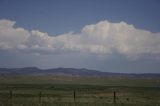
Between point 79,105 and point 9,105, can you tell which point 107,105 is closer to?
point 79,105

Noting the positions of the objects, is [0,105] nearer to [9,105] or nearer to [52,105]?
[9,105]

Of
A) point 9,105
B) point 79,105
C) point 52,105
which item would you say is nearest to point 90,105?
point 79,105

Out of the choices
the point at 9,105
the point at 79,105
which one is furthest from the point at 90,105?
the point at 9,105

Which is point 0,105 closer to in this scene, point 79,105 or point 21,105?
point 21,105

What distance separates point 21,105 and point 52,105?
309 cm

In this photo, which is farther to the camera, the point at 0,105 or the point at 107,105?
the point at 107,105

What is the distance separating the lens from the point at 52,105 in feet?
101

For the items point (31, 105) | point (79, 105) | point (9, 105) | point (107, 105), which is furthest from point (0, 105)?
point (107, 105)

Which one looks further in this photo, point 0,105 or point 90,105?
point 90,105

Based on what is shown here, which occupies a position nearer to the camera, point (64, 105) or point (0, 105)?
point (0, 105)

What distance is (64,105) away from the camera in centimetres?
3108

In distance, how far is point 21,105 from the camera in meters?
29.7

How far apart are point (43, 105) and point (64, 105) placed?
2137 mm

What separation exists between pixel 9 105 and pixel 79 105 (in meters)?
7.08
